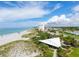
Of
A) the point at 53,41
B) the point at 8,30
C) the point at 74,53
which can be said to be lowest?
the point at 74,53

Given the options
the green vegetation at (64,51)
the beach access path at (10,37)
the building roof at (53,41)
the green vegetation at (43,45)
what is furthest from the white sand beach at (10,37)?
the green vegetation at (64,51)

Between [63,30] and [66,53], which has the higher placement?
[63,30]

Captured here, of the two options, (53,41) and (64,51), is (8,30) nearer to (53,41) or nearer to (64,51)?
(53,41)

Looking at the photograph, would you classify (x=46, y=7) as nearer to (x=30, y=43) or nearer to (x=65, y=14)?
(x=65, y=14)

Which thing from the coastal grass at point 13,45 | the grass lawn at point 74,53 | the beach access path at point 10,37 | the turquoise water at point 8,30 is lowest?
the grass lawn at point 74,53

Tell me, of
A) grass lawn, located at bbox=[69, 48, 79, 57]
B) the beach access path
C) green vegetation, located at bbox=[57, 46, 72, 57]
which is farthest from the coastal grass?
grass lawn, located at bbox=[69, 48, 79, 57]

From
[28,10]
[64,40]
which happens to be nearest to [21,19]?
[28,10]

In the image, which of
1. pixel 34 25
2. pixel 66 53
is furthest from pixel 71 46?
pixel 34 25

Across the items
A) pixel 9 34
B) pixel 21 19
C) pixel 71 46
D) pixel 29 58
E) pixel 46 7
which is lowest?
pixel 29 58

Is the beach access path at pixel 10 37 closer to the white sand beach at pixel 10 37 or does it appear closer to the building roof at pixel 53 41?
the white sand beach at pixel 10 37

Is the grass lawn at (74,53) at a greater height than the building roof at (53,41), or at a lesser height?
lesser

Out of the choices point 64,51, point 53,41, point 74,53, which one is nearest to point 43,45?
point 53,41
